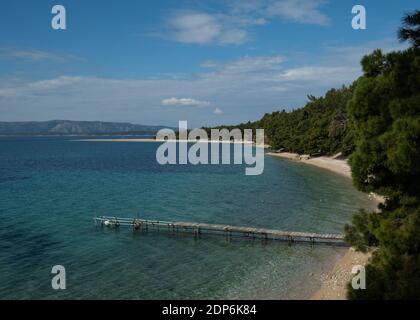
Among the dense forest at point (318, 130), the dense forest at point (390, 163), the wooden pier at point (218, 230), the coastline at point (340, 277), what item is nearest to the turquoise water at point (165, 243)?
the coastline at point (340, 277)

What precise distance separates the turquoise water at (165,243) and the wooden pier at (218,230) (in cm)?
100

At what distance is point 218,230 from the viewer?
107 feet

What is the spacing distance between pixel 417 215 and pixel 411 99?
3421 mm

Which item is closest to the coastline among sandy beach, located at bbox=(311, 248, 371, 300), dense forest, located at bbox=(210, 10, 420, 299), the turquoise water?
sandy beach, located at bbox=(311, 248, 371, 300)

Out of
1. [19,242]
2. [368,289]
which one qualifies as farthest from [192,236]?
[368,289]

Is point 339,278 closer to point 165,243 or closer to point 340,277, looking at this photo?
point 340,277

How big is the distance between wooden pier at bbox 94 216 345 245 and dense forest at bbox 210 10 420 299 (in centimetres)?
1609

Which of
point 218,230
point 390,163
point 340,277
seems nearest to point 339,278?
point 340,277

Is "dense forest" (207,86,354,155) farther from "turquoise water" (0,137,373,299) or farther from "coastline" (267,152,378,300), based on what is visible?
"coastline" (267,152,378,300)

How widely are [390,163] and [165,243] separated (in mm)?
21356

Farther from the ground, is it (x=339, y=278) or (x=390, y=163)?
(x=390, y=163)

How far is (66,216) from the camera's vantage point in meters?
38.0

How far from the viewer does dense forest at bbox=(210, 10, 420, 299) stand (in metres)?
10.8

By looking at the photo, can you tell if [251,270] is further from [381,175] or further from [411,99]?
[411,99]
